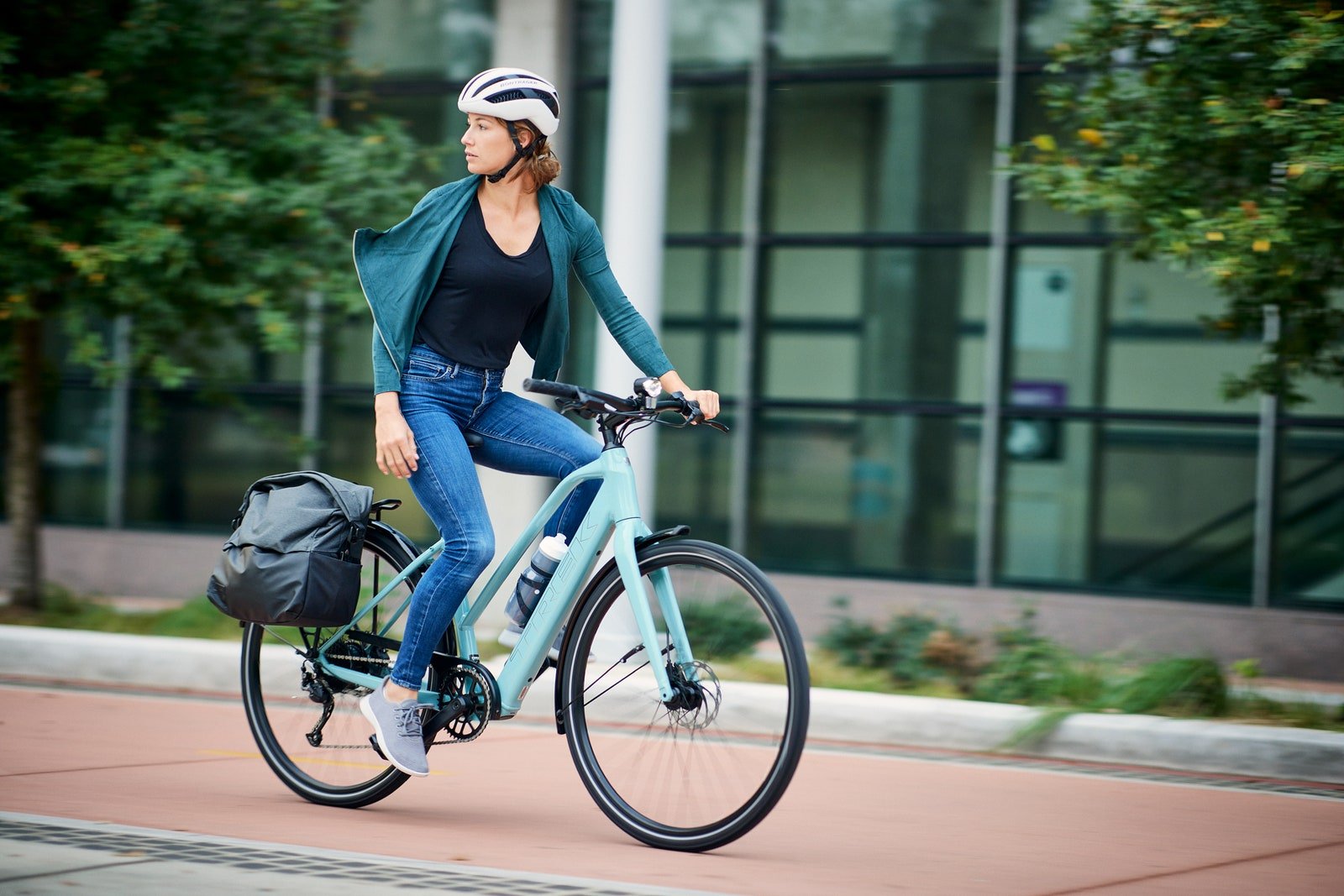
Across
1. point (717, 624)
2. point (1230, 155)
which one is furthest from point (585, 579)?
point (1230, 155)

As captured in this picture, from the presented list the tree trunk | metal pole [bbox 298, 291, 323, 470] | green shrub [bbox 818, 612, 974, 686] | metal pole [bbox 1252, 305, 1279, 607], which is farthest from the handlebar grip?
metal pole [bbox 298, 291, 323, 470]

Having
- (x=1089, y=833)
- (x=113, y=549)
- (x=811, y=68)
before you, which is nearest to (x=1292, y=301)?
(x=1089, y=833)

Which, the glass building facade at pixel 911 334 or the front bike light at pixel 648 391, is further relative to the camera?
the glass building facade at pixel 911 334

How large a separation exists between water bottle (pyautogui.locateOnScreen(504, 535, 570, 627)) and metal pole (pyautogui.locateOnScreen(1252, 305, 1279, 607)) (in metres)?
6.83

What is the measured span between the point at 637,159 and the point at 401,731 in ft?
15.8

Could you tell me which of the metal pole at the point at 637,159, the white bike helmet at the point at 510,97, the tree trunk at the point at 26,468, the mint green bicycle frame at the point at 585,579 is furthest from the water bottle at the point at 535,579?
the tree trunk at the point at 26,468

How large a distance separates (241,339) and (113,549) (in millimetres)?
4201

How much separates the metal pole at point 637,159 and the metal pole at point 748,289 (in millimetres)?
2874

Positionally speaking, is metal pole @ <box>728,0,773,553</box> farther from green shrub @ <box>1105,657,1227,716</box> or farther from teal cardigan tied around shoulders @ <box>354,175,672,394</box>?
teal cardigan tied around shoulders @ <box>354,175,672,394</box>

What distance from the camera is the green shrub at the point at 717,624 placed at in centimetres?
470

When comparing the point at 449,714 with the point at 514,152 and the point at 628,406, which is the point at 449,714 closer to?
the point at 628,406

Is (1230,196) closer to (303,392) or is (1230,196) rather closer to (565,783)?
(565,783)

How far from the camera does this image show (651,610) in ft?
15.5

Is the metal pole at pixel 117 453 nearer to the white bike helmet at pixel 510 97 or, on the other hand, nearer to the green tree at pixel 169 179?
the green tree at pixel 169 179
